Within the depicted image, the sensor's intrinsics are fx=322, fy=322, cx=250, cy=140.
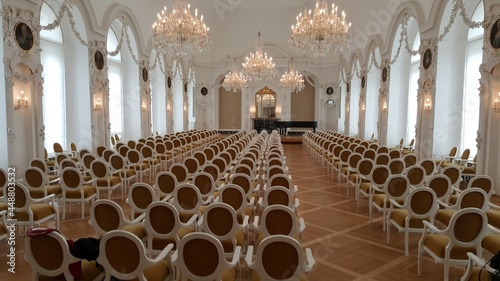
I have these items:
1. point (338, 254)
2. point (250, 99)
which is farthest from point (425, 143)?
point (250, 99)

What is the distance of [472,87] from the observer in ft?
33.8

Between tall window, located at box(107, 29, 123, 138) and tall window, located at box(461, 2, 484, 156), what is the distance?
1408 centimetres

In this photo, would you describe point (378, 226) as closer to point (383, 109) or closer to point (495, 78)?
point (495, 78)

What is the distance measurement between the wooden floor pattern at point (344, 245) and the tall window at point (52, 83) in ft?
19.1

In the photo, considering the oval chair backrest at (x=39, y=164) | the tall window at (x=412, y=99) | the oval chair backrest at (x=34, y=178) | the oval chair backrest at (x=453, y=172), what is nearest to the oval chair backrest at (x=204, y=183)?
the oval chair backrest at (x=34, y=178)

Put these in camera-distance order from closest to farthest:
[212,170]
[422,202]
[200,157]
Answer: [422,202]
[212,170]
[200,157]

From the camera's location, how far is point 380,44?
15.3 m

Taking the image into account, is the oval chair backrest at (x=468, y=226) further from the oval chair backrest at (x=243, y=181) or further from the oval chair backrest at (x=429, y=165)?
the oval chair backrest at (x=429, y=165)

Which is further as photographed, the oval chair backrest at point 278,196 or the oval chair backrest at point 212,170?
the oval chair backrest at point 212,170

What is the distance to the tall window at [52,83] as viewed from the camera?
10.8 meters

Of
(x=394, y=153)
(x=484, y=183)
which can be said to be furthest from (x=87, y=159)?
(x=394, y=153)

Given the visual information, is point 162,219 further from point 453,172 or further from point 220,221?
point 453,172

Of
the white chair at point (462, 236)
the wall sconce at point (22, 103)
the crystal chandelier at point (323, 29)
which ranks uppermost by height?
the crystal chandelier at point (323, 29)

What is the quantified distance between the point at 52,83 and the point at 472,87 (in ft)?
46.0
